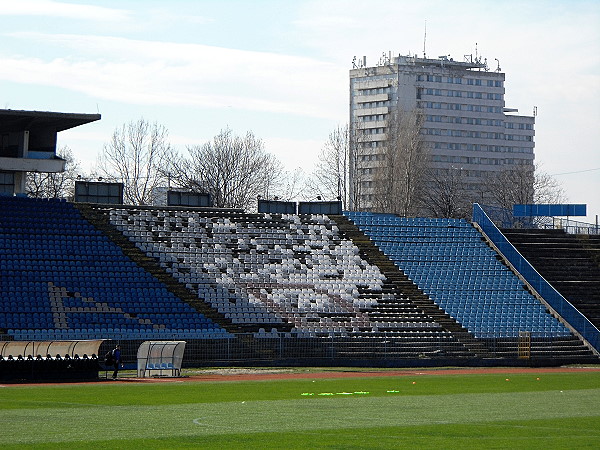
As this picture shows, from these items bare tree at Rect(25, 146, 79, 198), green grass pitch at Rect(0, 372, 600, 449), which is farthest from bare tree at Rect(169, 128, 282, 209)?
green grass pitch at Rect(0, 372, 600, 449)

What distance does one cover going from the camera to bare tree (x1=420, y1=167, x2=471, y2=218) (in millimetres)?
105781

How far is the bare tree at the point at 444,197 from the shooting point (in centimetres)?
10578

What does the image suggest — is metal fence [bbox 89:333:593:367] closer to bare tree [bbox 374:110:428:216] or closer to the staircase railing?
the staircase railing

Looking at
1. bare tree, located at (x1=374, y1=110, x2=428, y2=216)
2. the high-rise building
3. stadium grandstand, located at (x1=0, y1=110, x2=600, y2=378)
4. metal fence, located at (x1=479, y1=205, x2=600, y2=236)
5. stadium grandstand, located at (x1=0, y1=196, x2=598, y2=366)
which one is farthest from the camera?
the high-rise building

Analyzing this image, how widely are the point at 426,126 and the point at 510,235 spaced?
391 feet

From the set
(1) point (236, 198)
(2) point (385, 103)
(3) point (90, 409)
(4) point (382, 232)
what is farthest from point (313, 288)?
(2) point (385, 103)

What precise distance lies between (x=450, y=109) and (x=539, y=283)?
12971 cm

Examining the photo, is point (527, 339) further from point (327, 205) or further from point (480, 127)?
point (480, 127)

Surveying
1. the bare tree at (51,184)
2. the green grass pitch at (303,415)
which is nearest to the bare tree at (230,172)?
the bare tree at (51,184)

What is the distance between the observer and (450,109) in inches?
7318

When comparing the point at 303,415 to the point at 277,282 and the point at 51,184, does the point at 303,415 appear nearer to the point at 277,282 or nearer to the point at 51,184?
the point at 277,282

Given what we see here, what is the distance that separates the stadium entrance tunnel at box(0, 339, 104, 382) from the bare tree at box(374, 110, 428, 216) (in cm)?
6272

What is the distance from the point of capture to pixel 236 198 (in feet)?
307

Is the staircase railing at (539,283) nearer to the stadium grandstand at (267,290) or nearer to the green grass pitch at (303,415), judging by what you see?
the stadium grandstand at (267,290)
